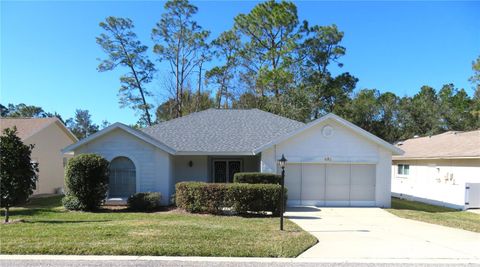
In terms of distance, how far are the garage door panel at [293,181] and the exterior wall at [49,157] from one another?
47.7 feet

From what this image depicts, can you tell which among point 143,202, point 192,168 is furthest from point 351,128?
point 143,202

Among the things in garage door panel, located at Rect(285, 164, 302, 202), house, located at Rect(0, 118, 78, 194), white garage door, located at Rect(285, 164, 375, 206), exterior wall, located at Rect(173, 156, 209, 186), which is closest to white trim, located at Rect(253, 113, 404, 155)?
white garage door, located at Rect(285, 164, 375, 206)

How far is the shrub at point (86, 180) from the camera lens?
47.3 ft

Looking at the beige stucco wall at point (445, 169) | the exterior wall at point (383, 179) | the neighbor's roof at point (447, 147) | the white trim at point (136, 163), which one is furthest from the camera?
the neighbor's roof at point (447, 147)

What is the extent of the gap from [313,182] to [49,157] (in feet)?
54.2

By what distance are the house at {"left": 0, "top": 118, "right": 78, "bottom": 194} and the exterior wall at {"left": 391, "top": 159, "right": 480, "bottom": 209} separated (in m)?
22.5

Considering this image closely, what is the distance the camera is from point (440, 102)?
44.1 meters

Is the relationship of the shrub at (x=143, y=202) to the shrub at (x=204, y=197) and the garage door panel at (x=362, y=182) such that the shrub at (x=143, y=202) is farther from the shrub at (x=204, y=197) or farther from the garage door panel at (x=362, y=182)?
the garage door panel at (x=362, y=182)

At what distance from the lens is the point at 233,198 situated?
43.9 ft

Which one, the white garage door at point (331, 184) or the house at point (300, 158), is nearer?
the house at point (300, 158)

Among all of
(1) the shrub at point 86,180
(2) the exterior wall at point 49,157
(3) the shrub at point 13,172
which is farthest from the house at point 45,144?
(3) the shrub at point 13,172

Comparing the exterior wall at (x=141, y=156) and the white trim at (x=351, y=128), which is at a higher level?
the white trim at (x=351, y=128)

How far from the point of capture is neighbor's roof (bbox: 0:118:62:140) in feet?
69.6

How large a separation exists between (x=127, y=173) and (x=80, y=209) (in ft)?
9.30
